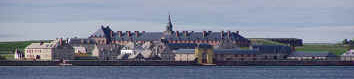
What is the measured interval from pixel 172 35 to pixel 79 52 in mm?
23096

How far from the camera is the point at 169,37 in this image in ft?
604

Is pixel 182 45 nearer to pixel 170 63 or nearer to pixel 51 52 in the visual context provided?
pixel 51 52

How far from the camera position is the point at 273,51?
6260 inches

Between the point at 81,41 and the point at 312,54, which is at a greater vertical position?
the point at 81,41

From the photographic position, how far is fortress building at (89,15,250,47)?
590 feet

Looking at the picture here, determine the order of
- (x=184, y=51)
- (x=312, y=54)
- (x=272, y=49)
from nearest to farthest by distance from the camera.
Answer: (x=312, y=54), (x=184, y=51), (x=272, y=49)

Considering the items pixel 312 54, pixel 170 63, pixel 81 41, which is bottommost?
pixel 170 63

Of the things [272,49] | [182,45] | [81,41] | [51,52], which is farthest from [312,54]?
[81,41]

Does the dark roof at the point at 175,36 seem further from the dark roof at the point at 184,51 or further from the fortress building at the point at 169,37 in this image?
the dark roof at the point at 184,51

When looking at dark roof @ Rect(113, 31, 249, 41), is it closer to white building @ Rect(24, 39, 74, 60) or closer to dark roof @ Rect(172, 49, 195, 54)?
dark roof @ Rect(172, 49, 195, 54)

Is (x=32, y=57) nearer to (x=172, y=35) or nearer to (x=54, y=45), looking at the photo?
(x=54, y=45)

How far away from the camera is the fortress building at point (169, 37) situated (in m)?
180

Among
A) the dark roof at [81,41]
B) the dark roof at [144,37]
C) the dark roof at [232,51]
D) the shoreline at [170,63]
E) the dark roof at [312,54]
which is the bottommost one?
the shoreline at [170,63]

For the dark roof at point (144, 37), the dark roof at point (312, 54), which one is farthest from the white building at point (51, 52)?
the dark roof at point (144, 37)
